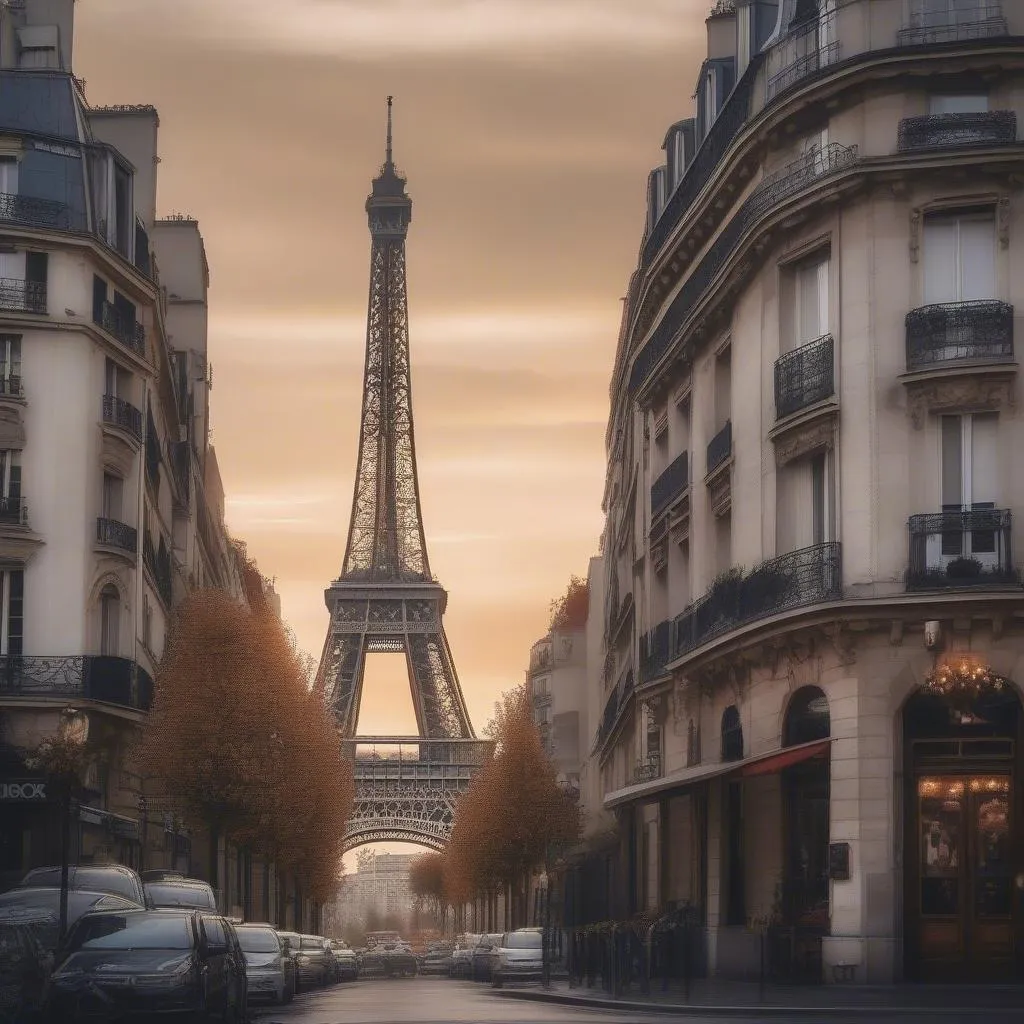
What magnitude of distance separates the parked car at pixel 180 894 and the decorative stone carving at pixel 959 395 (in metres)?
15.4

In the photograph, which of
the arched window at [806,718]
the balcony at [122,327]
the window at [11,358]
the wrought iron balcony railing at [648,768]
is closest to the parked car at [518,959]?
the wrought iron balcony railing at [648,768]

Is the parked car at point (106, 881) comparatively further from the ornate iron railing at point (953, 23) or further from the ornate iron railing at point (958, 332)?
the ornate iron railing at point (953, 23)

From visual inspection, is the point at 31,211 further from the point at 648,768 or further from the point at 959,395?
the point at 959,395

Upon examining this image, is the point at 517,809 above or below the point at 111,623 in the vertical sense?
below

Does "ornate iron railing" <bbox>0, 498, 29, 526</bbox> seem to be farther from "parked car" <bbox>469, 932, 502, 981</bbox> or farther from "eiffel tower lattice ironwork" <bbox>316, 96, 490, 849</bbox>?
"eiffel tower lattice ironwork" <bbox>316, 96, 490, 849</bbox>

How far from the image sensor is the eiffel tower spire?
143 metres

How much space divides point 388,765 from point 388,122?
5751cm

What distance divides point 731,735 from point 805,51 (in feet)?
40.6

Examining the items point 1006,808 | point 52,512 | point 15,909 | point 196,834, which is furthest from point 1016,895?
point 196,834

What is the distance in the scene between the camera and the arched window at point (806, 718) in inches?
1439

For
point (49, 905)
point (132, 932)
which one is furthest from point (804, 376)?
point (132, 932)

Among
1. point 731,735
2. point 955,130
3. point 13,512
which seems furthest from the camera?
point 13,512

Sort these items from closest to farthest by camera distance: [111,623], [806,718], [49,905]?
[49,905] < [806,718] < [111,623]

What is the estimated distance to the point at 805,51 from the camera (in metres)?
37.8
